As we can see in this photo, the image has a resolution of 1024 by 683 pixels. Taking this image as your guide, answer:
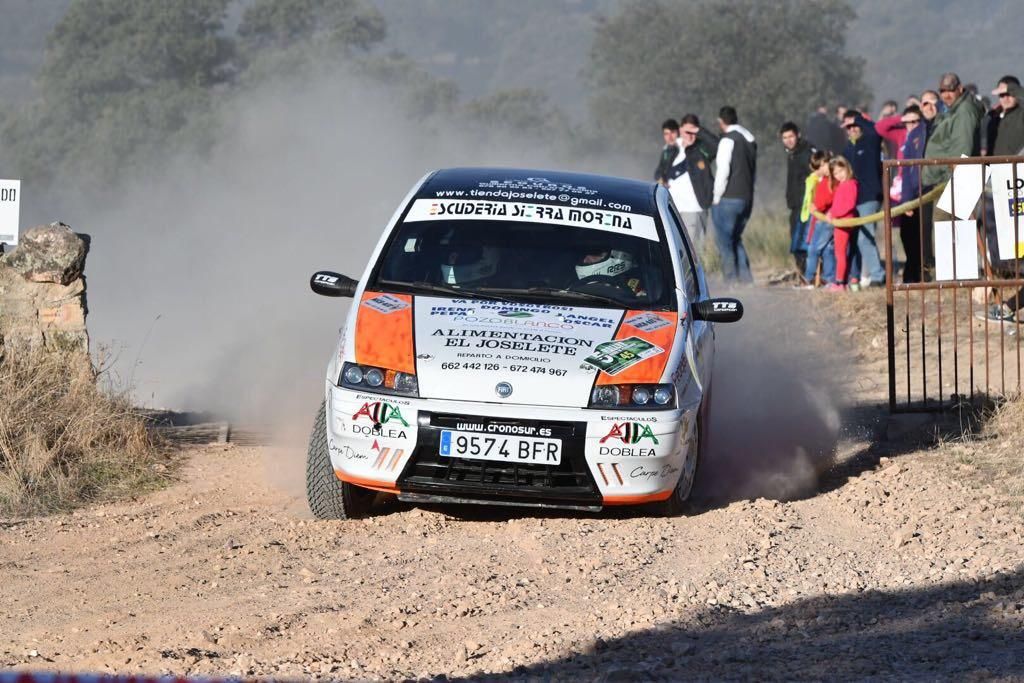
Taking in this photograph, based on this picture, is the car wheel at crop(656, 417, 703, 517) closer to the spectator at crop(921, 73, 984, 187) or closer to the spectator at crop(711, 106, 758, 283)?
the spectator at crop(921, 73, 984, 187)

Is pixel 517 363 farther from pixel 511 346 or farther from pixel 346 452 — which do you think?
pixel 346 452

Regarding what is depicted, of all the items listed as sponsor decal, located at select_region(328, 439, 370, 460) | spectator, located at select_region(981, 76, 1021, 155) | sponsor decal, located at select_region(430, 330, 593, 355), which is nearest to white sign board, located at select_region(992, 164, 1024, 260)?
sponsor decal, located at select_region(430, 330, 593, 355)

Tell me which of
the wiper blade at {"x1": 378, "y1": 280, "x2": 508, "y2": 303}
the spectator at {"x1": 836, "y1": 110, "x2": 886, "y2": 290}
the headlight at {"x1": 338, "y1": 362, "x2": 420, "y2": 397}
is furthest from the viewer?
the spectator at {"x1": 836, "y1": 110, "x2": 886, "y2": 290}

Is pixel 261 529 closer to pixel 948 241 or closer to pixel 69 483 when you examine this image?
pixel 69 483

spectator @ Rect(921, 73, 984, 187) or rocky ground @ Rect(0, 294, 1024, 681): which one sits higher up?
spectator @ Rect(921, 73, 984, 187)

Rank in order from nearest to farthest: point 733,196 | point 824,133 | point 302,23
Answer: point 733,196, point 824,133, point 302,23

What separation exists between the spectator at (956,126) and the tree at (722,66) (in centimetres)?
3452

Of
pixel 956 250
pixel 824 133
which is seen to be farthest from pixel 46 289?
pixel 824 133

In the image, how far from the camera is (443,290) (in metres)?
7.91

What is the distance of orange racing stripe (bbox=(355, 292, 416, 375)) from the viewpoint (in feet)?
23.7

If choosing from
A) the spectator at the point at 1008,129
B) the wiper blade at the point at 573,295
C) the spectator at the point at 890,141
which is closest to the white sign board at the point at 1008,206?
the spectator at the point at 1008,129

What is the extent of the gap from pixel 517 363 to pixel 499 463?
18.2 inches

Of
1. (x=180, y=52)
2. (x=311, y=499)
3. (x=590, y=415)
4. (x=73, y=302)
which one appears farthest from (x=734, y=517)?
(x=180, y=52)

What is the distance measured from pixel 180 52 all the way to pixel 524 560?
154ft
